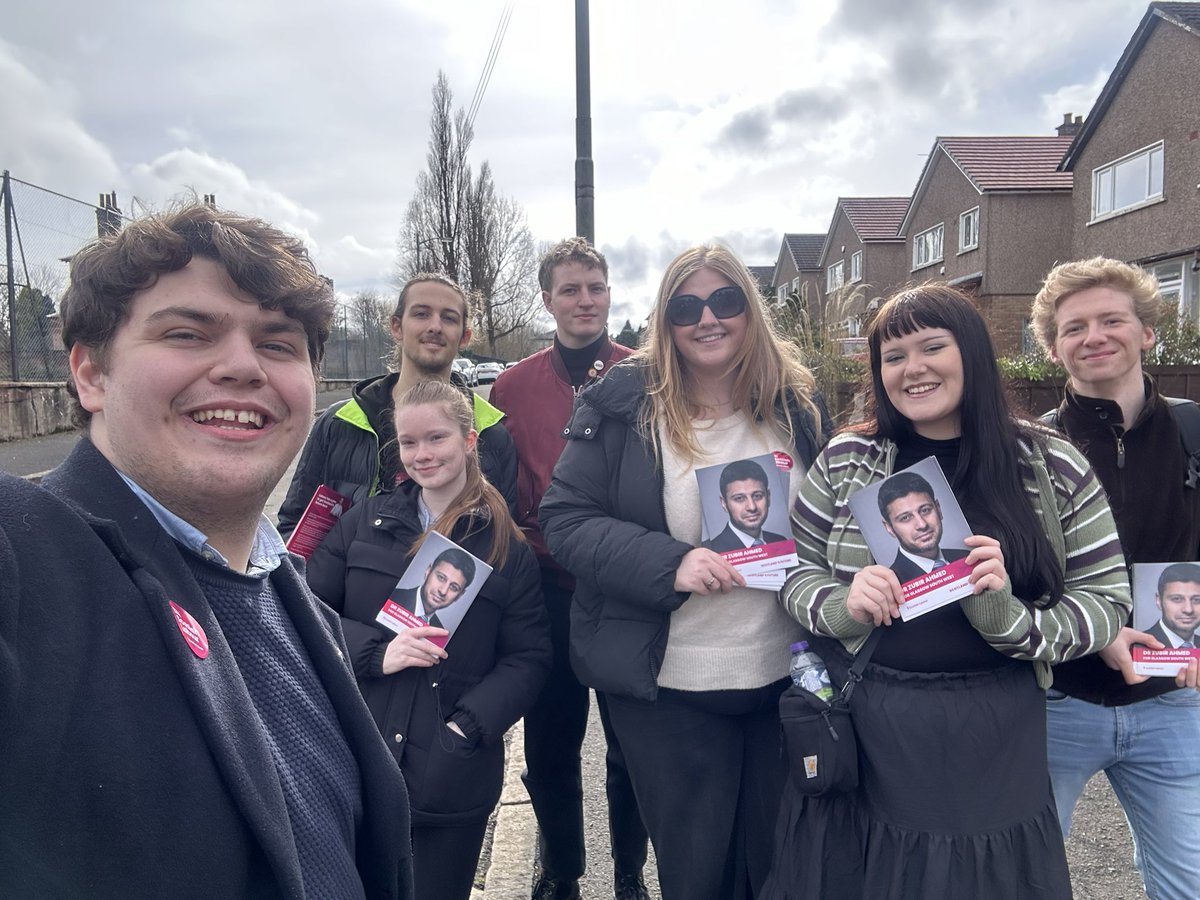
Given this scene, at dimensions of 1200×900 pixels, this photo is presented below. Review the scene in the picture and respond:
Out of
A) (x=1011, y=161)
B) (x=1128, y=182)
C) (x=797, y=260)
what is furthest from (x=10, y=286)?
(x=797, y=260)

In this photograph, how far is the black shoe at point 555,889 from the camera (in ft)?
10.1

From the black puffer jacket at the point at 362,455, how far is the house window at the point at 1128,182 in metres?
23.2

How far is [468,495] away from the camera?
2750 millimetres

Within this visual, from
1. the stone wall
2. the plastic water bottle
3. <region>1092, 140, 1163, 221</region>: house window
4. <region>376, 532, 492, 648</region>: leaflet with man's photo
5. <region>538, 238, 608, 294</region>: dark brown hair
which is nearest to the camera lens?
the plastic water bottle

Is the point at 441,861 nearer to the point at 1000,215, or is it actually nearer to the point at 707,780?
the point at 707,780

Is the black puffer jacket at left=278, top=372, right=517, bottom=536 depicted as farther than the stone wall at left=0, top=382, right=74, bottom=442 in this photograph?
No

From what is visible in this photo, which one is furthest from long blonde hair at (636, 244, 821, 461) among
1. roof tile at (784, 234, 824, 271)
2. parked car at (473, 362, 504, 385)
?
roof tile at (784, 234, 824, 271)

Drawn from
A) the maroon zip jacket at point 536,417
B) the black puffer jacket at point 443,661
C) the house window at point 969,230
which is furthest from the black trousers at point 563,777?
the house window at point 969,230

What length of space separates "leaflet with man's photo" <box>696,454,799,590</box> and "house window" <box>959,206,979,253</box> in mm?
29080

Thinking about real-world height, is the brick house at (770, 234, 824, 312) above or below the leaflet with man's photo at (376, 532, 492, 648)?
above

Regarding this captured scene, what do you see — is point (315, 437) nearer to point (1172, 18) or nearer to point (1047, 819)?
point (1047, 819)

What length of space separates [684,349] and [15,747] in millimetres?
2061

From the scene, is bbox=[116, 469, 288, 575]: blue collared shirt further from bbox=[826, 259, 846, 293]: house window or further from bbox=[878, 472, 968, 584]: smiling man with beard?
bbox=[826, 259, 846, 293]: house window

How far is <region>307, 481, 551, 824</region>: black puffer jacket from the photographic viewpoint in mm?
2391
